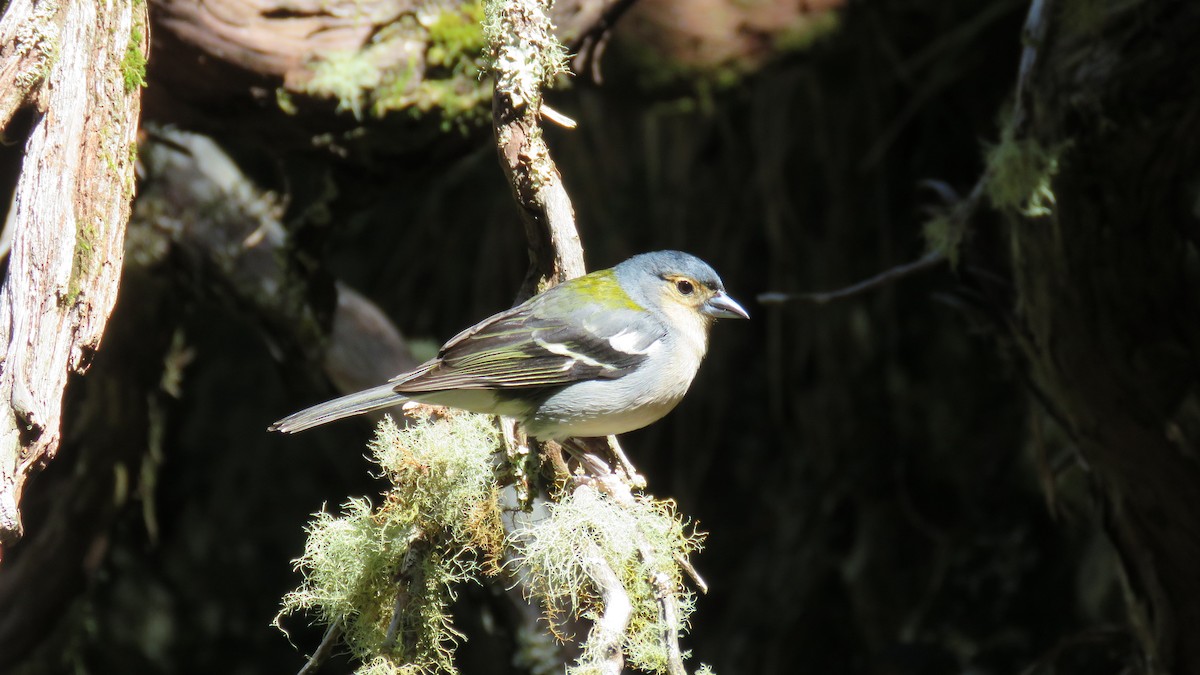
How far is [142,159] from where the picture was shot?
3.33 metres

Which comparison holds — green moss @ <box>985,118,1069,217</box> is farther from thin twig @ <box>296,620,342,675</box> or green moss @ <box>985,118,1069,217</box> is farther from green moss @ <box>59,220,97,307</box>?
green moss @ <box>59,220,97,307</box>

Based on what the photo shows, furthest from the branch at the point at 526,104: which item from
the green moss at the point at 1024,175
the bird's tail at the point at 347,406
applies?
the green moss at the point at 1024,175

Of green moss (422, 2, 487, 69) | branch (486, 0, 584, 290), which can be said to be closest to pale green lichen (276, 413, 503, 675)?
branch (486, 0, 584, 290)

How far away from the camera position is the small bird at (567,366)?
89.0 inches

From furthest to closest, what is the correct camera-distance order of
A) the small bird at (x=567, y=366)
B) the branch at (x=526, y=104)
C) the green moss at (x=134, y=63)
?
the small bird at (x=567, y=366) < the branch at (x=526, y=104) < the green moss at (x=134, y=63)

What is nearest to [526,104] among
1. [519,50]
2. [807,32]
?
[519,50]

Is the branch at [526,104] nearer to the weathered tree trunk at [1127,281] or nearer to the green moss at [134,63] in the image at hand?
the green moss at [134,63]

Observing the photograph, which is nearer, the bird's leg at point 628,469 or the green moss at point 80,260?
the green moss at point 80,260

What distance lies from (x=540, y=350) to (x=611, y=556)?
2.45 feet

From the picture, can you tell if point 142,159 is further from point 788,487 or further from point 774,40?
point 788,487

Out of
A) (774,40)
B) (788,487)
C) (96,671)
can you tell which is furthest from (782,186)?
(96,671)

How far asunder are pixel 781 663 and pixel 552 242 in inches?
111

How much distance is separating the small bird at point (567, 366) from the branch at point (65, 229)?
0.60 meters

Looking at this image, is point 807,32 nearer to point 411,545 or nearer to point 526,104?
point 526,104
